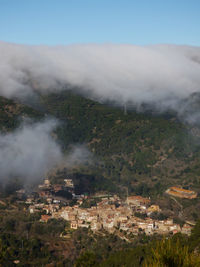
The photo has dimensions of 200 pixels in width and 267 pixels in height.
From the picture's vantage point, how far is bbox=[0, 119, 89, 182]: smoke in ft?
196

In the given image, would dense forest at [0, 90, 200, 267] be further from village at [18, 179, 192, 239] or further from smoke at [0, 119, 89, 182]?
village at [18, 179, 192, 239]

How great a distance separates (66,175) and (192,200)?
67.0 ft

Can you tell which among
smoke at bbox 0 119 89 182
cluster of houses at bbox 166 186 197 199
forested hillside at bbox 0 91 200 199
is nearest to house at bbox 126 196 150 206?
forested hillside at bbox 0 91 200 199

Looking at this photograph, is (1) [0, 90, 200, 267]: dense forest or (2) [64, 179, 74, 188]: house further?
(2) [64, 179, 74, 188]: house

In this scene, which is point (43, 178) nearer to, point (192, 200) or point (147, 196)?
point (147, 196)

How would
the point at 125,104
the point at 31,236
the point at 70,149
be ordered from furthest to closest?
1. the point at 125,104
2. the point at 70,149
3. the point at 31,236

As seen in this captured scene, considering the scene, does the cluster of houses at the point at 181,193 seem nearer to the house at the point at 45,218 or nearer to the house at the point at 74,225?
the house at the point at 74,225

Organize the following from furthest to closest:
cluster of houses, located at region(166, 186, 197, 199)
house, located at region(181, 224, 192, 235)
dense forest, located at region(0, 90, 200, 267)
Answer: cluster of houses, located at region(166, 186, 197, 199) < house, located at region(181, 224, 192, 235) < dense forest, located at region(0, 90, 200, 267)

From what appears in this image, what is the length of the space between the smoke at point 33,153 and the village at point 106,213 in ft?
20.0

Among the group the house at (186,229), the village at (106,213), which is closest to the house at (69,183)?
the village at (106,213)

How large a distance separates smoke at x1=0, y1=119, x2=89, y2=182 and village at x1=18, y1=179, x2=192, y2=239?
6.09 metres

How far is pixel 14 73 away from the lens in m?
96.2

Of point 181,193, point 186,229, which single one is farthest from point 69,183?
point 186,229

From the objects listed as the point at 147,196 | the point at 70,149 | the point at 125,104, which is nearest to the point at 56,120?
the point at 70,149
